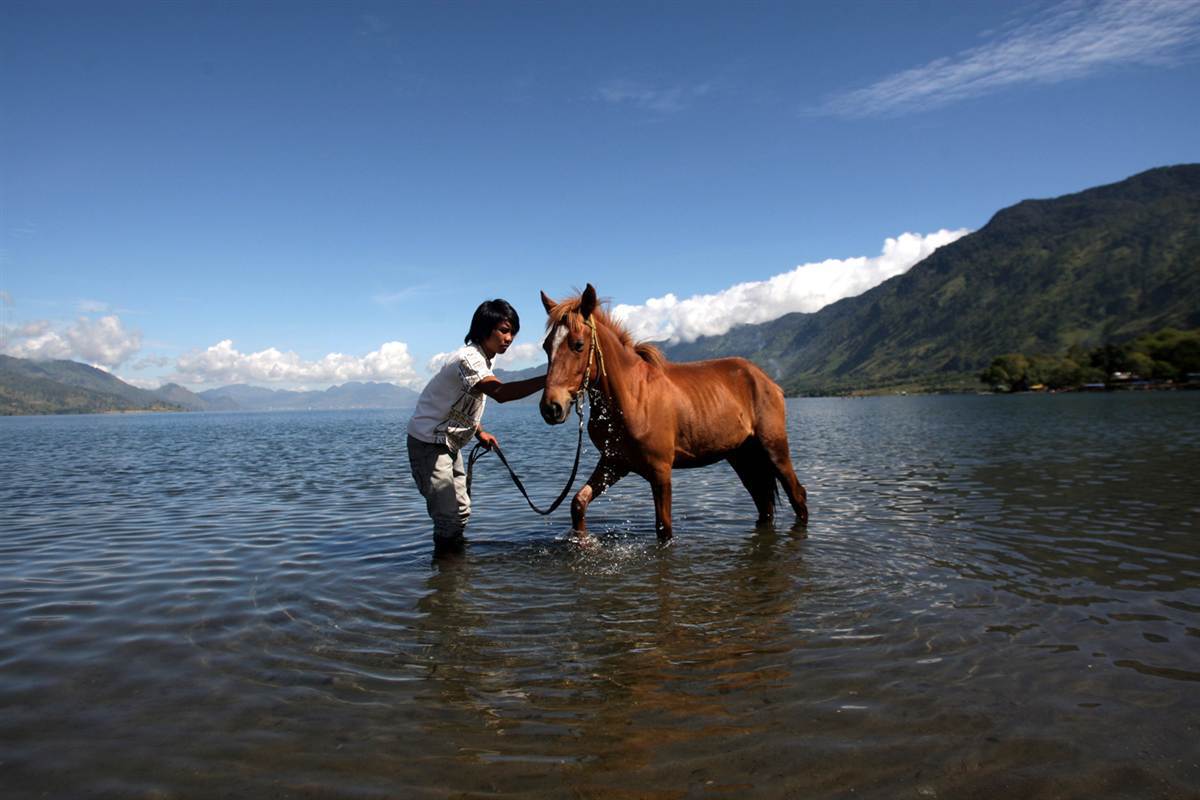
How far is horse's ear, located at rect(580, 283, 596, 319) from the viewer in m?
7.79

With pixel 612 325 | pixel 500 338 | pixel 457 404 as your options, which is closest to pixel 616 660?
pixel 457 404

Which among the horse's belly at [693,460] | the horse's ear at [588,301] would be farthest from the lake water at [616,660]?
the horse's ear at [588,301]

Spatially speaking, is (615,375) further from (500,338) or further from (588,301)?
(500,338)

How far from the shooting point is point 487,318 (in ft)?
26.4

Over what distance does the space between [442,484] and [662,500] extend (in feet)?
10.3

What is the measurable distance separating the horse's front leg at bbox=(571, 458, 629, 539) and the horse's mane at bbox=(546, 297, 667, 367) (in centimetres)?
175

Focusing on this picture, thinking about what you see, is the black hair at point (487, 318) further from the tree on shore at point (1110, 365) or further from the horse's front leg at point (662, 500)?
the tree on shore at point (1110, 365)

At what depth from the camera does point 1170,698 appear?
4402 millimetres

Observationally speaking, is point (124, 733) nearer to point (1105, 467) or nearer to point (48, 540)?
point (48, 540)

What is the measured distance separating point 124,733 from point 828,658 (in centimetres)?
520

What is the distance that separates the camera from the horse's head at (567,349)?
24.1 feet

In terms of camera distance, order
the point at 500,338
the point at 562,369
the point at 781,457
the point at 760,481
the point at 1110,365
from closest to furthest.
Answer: the point at 562,369, the point at 500,338, the point at 781,457, the point at 760,481, the point at 1110,365

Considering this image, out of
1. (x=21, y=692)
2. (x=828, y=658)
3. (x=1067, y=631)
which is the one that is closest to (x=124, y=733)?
(x=21, y=692)

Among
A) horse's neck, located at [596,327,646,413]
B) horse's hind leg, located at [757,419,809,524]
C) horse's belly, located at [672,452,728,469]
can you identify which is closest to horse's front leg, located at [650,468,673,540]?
horse's belly, located at [672,452,728,469]
